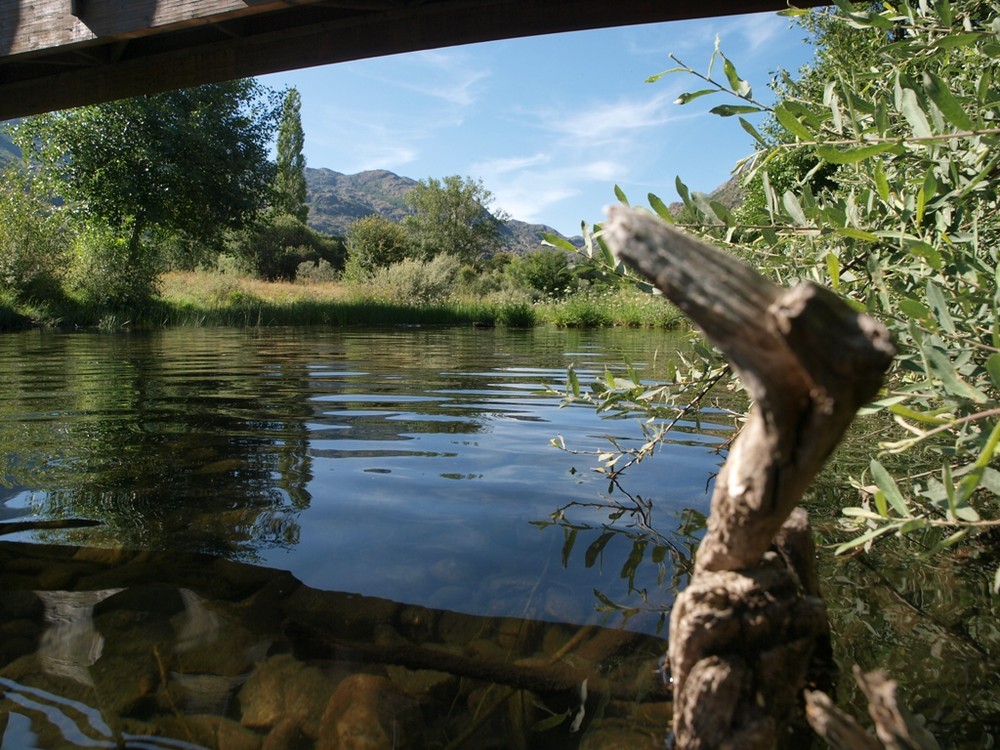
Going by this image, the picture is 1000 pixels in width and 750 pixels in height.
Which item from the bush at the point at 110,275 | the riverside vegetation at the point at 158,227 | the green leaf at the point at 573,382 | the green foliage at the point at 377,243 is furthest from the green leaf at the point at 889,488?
the green foliage at the point at 377,243

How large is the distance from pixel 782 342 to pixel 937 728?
4.07 feet

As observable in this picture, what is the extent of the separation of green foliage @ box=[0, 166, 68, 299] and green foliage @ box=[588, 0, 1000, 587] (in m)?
22.8

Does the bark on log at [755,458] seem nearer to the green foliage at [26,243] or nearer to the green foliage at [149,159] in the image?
the green foliage at [26,243]

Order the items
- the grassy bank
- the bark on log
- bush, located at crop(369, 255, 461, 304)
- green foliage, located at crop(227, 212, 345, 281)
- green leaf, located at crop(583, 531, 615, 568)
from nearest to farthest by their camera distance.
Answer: the bark on log
green leaf, located at crop(583, 531, 615, 568)
the grassy bank
bush, located at crop(369, 255, 461, 304)
green foliage, located at crop(227, 212, 345, 281)

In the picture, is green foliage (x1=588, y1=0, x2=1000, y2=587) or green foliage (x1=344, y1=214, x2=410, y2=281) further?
green foliage (x1=344, y1=214, x2=410, y2=281)

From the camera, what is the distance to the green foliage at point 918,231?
1.24 metres

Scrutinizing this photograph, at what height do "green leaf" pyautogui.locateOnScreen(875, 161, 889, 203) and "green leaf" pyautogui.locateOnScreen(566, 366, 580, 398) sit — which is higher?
"green leaf" pyautogui.locateOnScreen(875, 161, 889, 203)

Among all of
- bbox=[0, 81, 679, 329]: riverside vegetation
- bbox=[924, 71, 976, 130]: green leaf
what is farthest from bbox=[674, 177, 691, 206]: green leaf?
bbox=[0, 81, 679, 329]: riverside vegetation

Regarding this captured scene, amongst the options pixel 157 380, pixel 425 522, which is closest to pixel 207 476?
pixel 425 522

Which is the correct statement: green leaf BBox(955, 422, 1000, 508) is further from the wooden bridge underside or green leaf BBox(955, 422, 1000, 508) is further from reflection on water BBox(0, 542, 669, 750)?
the wooden bridge underside

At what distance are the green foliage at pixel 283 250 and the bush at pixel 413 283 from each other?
49.0 ft

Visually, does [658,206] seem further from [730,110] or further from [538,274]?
[538,274]

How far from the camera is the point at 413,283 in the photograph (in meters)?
32.0

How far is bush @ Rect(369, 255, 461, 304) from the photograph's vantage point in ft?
102
